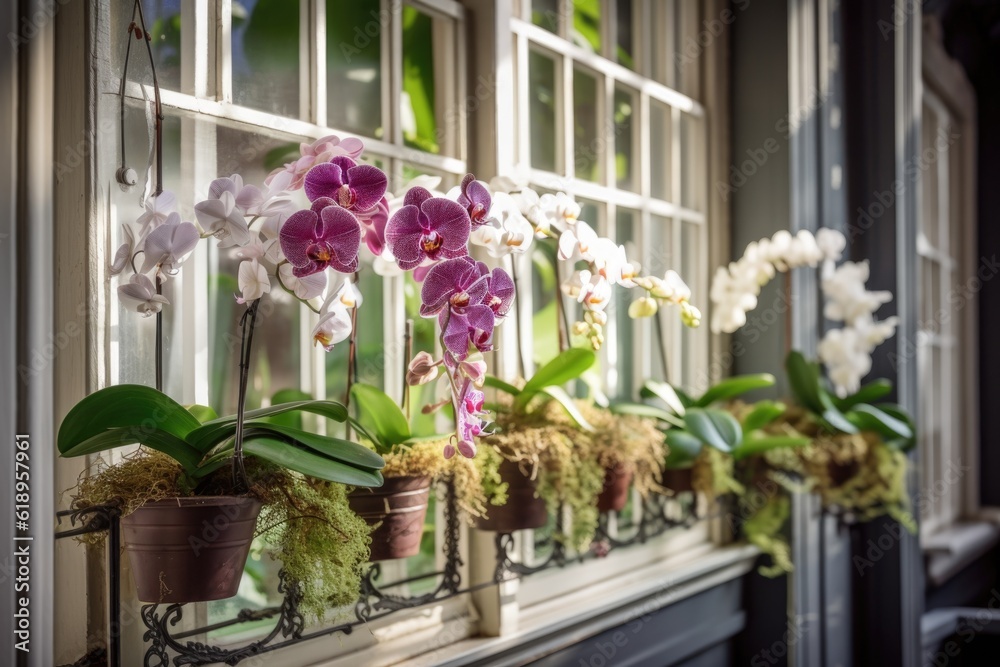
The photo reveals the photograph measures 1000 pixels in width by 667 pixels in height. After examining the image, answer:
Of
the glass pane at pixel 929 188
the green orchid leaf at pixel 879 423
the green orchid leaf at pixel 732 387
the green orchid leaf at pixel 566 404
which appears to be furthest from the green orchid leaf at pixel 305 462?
the glass pane at pixel 929 188

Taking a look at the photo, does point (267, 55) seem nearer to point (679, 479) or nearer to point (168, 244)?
point (168, 244)

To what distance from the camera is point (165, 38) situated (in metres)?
1.30

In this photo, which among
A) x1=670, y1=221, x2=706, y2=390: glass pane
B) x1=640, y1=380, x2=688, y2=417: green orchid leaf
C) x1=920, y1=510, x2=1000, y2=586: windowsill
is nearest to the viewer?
x1=640, y1=380, x2=688, y2=417: green orchid leaf

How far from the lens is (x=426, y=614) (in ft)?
5.33

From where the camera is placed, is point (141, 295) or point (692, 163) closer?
point (141, 295)

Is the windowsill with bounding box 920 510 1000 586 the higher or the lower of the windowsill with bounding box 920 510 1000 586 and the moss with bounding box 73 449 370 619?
the lower

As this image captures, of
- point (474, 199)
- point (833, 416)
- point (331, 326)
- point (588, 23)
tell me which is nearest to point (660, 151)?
point (588, 23)

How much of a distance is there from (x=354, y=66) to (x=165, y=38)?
0.40m

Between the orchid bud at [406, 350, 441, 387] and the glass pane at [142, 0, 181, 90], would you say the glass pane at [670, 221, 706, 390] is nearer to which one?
the orchid bud at [406, 350, 441, 387]

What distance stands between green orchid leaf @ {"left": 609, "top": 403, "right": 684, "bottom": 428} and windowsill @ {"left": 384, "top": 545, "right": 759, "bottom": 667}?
1.27 feet

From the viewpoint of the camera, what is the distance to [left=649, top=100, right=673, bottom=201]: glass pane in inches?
95.3

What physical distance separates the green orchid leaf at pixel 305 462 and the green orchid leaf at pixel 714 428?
1001 millimetres

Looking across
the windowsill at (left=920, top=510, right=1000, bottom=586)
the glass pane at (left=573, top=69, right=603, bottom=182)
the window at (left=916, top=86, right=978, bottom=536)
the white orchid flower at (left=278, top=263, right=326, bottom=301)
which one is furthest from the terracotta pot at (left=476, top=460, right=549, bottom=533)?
the window at (left=916, top=86, right=978, bottom=536)

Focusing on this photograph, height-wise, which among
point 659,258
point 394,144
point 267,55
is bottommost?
point 659,258
